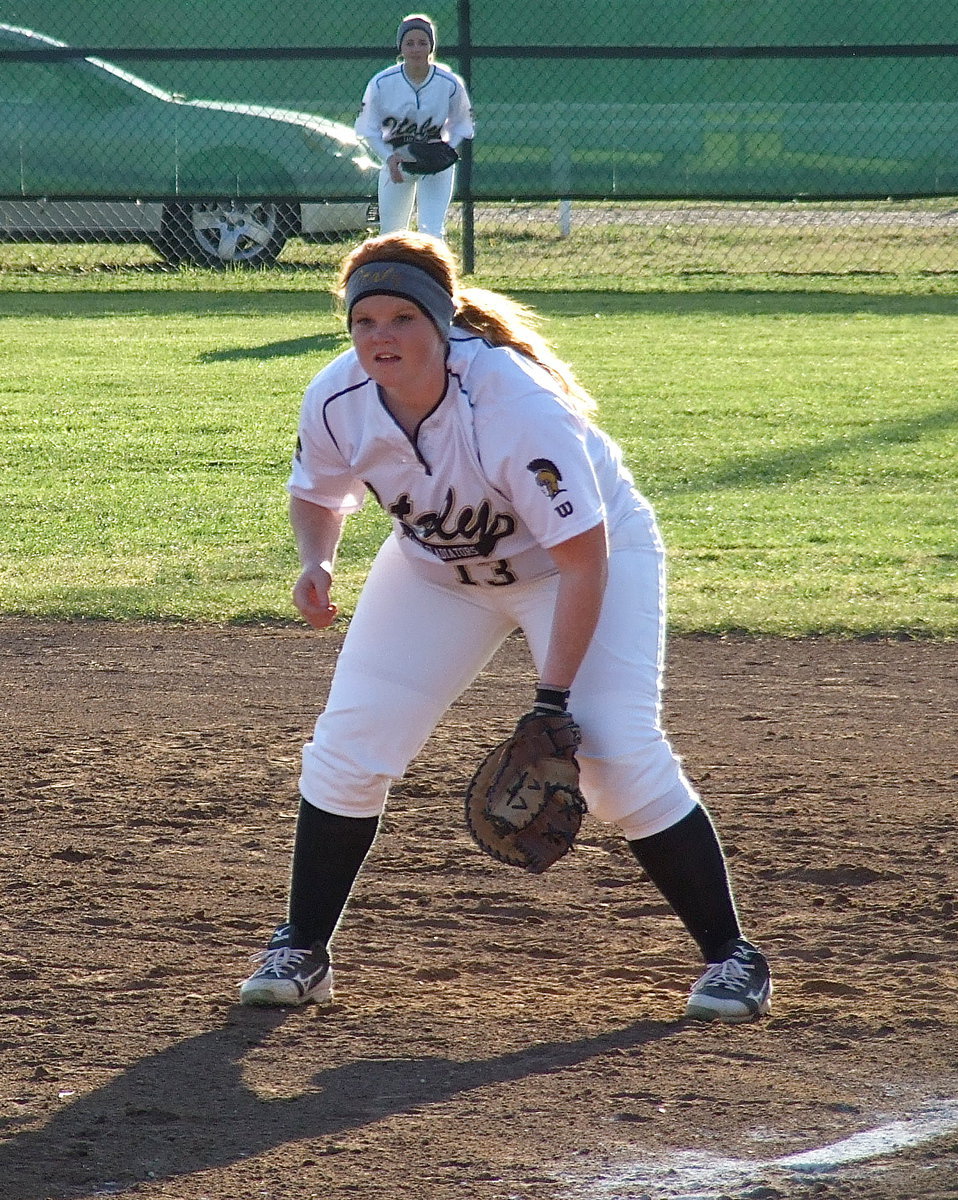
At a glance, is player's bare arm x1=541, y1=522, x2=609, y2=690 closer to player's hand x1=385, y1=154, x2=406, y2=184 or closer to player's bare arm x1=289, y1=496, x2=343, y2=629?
player's bare arm x1=289, y1=496, x2=343, y2=629

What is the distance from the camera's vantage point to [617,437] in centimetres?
884

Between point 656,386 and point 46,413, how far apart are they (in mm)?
3575

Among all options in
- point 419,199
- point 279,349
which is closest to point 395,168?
point 419,199

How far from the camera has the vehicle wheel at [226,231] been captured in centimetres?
1441

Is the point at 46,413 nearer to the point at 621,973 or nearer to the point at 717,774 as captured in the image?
the point at 717,774

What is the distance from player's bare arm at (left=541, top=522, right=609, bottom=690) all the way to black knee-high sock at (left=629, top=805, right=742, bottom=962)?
0.42 m

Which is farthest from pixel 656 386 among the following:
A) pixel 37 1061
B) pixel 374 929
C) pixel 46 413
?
pixel 37 1061

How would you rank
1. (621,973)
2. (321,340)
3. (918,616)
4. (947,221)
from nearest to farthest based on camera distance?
(621,973)
(918,616)
(321,340)
(947,221)

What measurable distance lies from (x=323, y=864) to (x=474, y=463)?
2.77 ft

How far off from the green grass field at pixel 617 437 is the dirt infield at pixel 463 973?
114 cm

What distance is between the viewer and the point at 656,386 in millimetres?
10062

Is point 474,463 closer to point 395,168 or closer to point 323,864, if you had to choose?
point 323,864

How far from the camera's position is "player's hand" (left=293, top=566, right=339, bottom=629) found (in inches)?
Answer: 131

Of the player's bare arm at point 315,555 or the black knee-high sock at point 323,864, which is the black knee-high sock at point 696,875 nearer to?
the black knee-high sock at point 323,864
